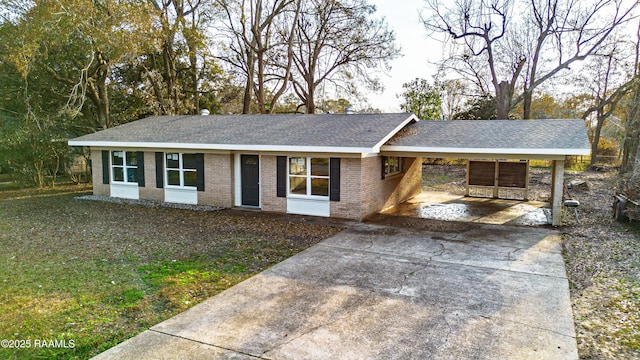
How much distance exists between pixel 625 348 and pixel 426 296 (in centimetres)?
253

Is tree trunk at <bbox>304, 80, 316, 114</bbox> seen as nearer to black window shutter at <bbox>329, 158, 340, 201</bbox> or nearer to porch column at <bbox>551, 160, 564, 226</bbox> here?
black window shutter at <bbox>329, 158, 340, 201</bbox>

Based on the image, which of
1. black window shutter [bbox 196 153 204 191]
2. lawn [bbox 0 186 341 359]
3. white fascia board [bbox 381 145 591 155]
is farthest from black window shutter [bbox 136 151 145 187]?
white fascia board [bbox 381 145 591 155]

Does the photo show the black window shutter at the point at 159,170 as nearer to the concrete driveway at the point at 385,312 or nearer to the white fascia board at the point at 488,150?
the white fascia board at the point at 488,150

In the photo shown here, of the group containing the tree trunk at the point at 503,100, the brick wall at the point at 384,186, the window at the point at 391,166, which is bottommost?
the brick wall at the point at 384,186

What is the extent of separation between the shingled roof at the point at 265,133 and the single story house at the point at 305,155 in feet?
Answer: 0.13

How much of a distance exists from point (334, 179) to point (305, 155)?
1.21m

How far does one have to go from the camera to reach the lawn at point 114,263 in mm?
5340

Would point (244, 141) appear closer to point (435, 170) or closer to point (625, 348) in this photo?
point (625, 348)

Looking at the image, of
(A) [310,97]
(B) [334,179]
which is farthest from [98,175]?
(A) [310,97]

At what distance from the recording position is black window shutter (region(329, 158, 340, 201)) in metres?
12.3

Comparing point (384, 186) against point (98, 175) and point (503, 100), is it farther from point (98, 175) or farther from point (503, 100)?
point (503, 100)

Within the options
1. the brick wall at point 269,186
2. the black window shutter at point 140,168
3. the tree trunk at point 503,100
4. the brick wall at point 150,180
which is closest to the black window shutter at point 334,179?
the brick wall at point 269,186

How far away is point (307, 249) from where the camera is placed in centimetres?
923

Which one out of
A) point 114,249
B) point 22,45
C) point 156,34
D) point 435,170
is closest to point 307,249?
point 114,249
